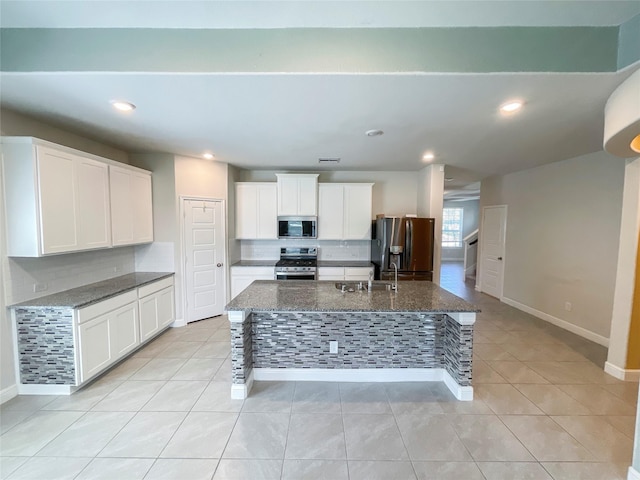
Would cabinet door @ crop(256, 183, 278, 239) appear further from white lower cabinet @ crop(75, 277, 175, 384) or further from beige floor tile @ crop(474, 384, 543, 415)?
beige floor tile @ crop(474, 384, 543, 415)

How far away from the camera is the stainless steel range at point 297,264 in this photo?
14.6 feet

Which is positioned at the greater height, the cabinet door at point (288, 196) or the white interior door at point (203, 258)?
the cabinet door at point (288, 196)

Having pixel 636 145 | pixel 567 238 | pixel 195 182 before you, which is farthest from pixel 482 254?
pixel 195 182

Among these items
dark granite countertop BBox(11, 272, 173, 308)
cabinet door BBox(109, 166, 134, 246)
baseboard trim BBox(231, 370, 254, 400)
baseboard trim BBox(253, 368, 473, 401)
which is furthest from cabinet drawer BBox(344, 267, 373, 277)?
cabinet door BBox(109, 166, 134, 246)

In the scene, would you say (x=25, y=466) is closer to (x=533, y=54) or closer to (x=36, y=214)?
(x=36, y=214)

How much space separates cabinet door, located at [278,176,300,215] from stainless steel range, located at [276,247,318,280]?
2.68 ft

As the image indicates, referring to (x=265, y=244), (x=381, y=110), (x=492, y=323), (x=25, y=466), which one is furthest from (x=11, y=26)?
(x=492, y=323)

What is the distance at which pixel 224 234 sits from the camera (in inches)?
175

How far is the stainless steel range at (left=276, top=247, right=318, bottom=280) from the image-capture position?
445 cm

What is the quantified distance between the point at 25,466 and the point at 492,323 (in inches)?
209

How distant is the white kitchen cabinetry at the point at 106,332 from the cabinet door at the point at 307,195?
275 cm

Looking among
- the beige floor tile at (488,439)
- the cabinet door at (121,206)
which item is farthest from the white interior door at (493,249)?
the cabinet door at (121,206)

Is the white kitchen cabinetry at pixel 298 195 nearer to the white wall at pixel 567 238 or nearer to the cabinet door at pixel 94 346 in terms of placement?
the cabinet door at pixel 94 346

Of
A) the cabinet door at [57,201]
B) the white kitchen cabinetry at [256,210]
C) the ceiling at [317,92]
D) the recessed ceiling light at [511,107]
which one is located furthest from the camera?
the white kitchen cabinetry at [256,210]
